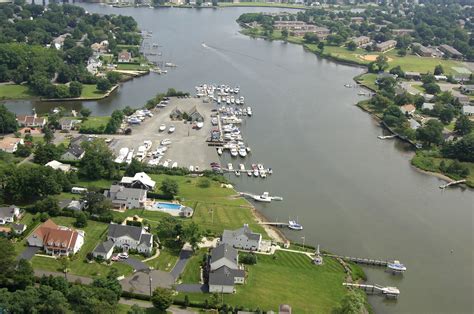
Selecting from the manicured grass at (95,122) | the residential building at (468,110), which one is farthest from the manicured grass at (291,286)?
the residential building at (468,110)

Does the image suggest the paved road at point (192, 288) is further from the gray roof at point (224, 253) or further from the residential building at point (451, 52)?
the residential building at point (451, 52)

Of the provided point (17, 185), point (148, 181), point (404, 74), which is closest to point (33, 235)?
point (17, 185)

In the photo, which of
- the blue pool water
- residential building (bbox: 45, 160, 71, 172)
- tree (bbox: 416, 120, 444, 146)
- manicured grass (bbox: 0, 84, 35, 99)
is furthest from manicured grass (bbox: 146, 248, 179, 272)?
manicured grass (bbox: 0, 84, 35, 99)

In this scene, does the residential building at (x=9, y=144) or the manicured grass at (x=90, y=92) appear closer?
the residential building at (x=9, y=144)

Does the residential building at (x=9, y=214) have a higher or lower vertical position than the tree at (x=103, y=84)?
lower

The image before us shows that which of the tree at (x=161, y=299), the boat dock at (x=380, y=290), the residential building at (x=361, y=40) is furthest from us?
the residential building at (x=361, y=40)
